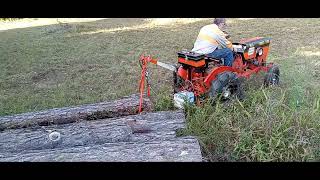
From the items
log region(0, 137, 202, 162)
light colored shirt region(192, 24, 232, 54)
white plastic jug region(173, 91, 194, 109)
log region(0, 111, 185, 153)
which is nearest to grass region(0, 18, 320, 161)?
white plastic jug region(173, 91, 194, 109)

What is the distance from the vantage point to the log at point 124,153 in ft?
11.5

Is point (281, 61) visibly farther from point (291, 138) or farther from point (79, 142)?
point (79, 142)

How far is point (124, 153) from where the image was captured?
362 cm

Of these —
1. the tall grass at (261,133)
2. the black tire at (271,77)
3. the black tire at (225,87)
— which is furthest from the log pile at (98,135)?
the black tire at (271,77)

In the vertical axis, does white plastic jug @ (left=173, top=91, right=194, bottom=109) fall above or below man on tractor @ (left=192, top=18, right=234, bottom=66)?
below

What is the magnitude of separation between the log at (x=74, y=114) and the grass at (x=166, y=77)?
0.40 metres

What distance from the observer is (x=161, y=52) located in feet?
28.6

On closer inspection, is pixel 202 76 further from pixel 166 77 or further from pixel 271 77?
pixel 166 77

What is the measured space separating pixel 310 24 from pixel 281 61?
4314mm

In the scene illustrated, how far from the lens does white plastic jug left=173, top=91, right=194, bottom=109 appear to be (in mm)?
4781

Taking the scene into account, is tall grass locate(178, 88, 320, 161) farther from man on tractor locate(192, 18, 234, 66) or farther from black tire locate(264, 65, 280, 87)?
black tire locate(264, 65, 280, 87)

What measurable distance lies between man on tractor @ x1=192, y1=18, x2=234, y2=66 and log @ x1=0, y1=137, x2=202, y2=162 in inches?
65.8
